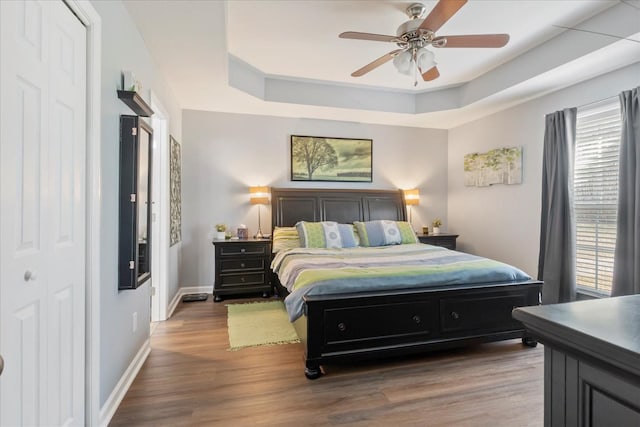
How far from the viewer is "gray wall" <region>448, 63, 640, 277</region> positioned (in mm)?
3461

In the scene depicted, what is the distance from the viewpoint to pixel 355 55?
360 cm

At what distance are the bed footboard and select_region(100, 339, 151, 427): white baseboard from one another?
1.21 meters

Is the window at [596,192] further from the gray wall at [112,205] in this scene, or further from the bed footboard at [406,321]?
the gray wall at [112,205]

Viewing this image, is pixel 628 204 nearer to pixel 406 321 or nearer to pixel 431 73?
pixel 431 73

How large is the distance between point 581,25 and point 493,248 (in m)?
2.84

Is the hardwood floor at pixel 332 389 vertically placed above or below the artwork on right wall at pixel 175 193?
below

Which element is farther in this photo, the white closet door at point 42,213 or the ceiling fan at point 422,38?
the ceiling fan at point 422,38

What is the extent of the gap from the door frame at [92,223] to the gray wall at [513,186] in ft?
14.4

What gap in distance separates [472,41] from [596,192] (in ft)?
7.27

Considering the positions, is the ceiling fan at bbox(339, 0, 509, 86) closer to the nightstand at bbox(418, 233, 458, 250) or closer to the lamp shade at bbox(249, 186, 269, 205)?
the lamp shade at bbox(249, 186, 269, 205)

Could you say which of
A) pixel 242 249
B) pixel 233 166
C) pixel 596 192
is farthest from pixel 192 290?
pixel 596 192

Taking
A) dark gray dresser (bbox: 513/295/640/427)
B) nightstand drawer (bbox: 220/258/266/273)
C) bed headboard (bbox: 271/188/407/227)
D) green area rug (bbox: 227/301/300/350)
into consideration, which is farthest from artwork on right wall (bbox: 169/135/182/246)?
dark gray dresser (bbox: 513/295/640/427)

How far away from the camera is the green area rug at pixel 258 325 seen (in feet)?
9.54

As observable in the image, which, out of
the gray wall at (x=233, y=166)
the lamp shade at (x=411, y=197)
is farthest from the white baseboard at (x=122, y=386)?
the lamp shade at (x=411, y=197)
